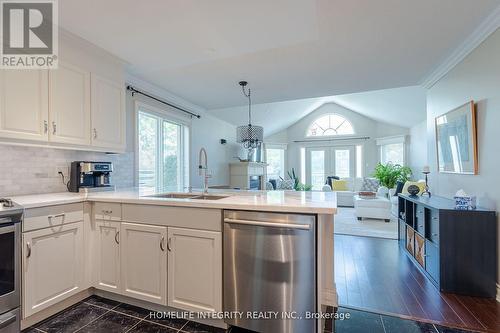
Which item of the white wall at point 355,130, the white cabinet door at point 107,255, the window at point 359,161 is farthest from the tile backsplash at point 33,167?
the window at point 359,161

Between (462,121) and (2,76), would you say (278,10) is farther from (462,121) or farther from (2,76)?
(462,121)

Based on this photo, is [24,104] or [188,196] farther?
[188,196]

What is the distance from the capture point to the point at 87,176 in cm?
236

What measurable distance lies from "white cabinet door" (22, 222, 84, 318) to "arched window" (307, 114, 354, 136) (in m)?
8.42

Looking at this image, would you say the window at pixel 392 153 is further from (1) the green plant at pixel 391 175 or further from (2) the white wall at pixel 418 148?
(1) the green plant at pixel 391 175

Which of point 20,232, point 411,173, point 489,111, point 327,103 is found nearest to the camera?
point 20,232

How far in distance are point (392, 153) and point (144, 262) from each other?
8227 millimetres

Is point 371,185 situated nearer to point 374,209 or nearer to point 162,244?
point 374,209

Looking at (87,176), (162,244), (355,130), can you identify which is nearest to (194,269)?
(162,244)

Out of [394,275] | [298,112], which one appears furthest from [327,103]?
[394,275]

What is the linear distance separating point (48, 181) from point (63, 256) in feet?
2.65

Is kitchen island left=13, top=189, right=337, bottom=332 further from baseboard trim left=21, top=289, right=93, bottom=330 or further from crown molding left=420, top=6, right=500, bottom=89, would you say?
crown molding left=420, top=6, right=500, bottom=89

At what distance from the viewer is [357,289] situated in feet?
7.62

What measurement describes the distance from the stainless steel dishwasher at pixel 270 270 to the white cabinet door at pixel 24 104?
5.55 ft
